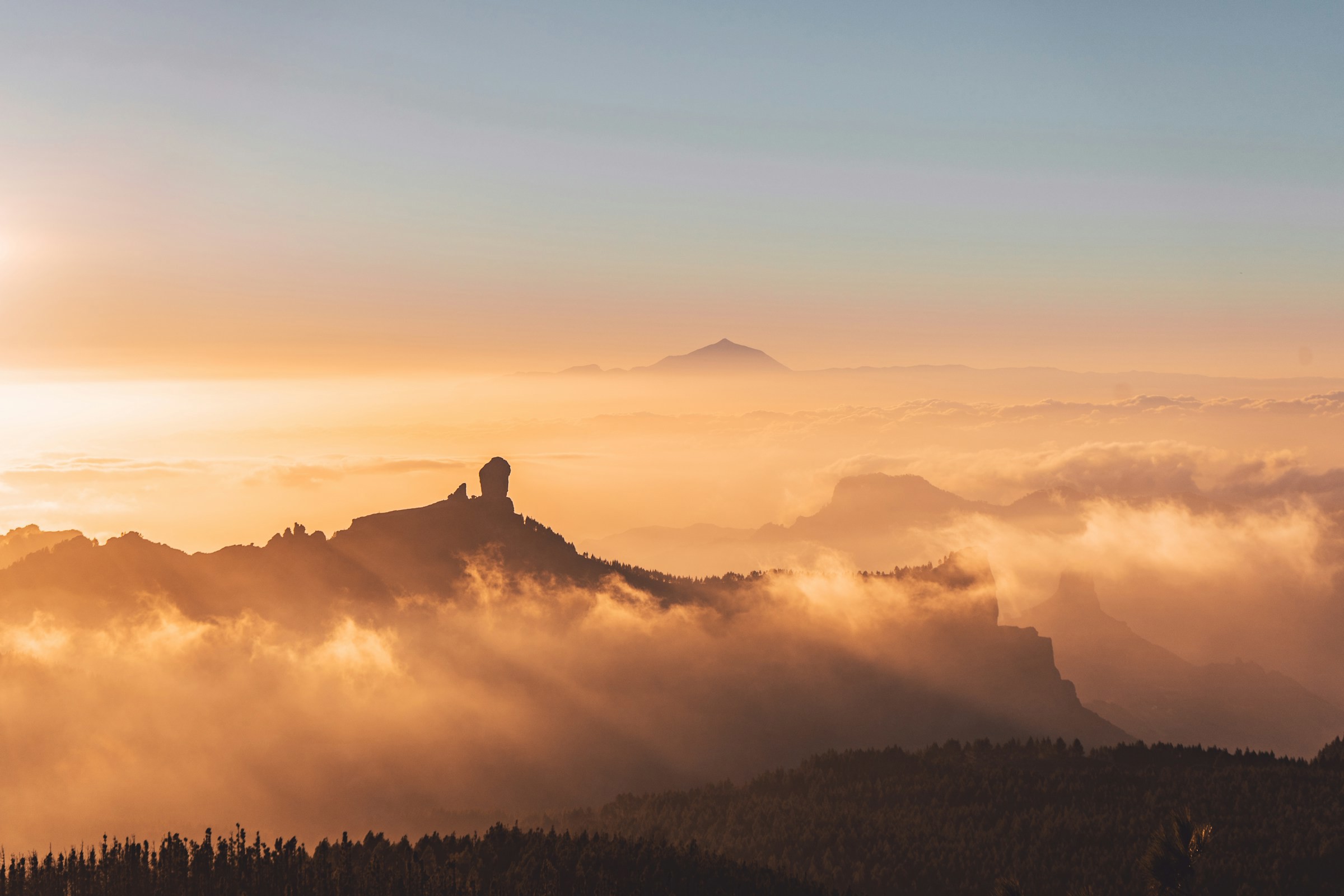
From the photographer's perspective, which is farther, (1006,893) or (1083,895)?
(1083,895)

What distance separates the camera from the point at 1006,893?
4018 inches

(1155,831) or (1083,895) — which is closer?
(1155,831)

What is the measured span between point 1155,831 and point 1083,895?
65.4 meters

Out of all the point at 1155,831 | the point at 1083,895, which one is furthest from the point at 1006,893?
the point at 1083,895

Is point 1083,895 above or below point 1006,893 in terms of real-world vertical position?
below

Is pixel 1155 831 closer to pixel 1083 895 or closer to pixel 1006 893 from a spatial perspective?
pixel 1006 893

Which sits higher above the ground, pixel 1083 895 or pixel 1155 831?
pixel 1155 831

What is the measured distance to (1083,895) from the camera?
521ft

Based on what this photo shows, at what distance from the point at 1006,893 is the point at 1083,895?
6811 centimetres

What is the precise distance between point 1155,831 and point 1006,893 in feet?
50.7

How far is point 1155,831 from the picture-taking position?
102m
